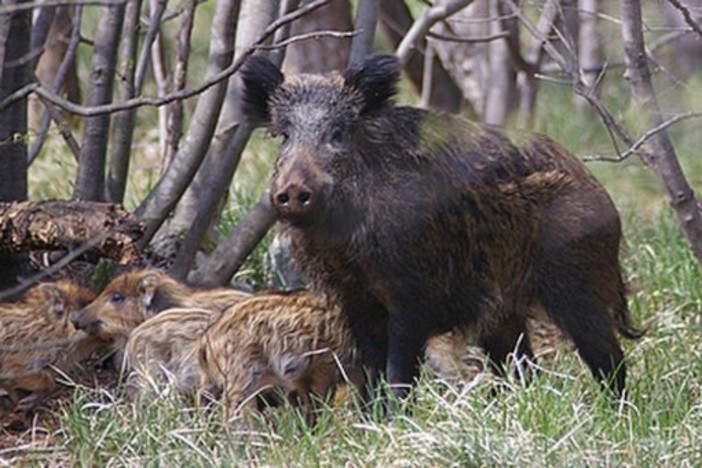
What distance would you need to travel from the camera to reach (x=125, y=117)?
7.38m

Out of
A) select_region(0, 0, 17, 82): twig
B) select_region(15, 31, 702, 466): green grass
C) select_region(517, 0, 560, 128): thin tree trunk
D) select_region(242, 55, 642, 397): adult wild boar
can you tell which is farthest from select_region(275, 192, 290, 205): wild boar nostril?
select_region(517, 0, 560, 128): thin tree trunk

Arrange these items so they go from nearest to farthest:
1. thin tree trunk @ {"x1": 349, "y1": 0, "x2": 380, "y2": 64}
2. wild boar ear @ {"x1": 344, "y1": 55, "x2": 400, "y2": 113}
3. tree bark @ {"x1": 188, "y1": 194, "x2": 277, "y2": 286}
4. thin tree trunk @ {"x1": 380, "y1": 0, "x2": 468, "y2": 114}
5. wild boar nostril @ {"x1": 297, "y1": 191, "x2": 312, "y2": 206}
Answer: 1. wild boar nostril @ {"x1": 297, "y1": 191, "x2": 312, "y2": 206}
2. wild boar ear @ {"x1": 344, "y1": 55, "x2": 400, "y2": 113}
3. thin tree trunk @ {"x1": 349, "y1": 0, "x2": 380, "y2": 64}
4. tree bark @ {"x1": 188, "y1": 194, "x2": 277, "y2": 286}
5. thin tree trunk @ {"x1": 380, "y1": 0, "x2": 468, "y2": 114}

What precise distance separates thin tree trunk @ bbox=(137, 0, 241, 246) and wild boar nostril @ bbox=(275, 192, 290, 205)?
1.51m

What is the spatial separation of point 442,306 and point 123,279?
1.59 m

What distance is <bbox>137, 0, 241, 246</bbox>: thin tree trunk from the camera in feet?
23.0

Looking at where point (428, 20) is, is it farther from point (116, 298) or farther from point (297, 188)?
point (297, 188)

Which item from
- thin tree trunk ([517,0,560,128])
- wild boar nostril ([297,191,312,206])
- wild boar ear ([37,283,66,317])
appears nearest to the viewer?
wild boar nostril ([297,191,312,206])

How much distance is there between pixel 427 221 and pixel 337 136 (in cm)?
49

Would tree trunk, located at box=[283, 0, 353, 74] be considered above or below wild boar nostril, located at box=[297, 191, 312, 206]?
above

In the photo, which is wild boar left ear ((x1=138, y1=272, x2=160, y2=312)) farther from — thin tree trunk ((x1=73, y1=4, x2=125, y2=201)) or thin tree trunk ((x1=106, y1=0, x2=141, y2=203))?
thin tree trunk ((x1=106, y1=0, x2=141, y2=203))

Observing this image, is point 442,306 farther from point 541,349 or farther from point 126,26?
point 126,26

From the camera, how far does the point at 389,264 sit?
234 inches

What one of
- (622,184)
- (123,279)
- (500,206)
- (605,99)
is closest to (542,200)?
(500,206)

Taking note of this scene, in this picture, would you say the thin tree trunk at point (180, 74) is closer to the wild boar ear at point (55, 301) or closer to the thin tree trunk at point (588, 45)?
the wild boar ear at point (55, 301)
